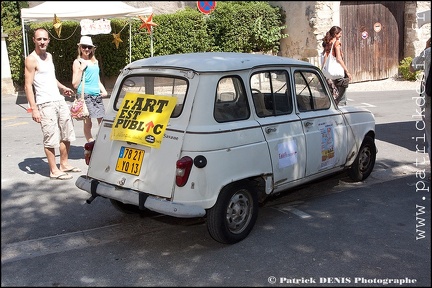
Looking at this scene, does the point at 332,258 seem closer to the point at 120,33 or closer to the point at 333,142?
the point at 333,142

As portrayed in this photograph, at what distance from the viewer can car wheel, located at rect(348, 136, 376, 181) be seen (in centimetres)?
677

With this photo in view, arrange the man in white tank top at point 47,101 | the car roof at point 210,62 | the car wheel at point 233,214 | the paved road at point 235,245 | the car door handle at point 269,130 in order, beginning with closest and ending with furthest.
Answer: the paved road at point 235,245, the car wheel at point 233,214, the car roof at point 210,62, the car door handle at point 269,130, the man in white tank top at point 47,101

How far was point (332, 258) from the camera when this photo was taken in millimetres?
4633

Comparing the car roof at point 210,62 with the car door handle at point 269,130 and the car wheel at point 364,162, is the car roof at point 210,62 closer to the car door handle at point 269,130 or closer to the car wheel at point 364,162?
the car door handle at point 269,130

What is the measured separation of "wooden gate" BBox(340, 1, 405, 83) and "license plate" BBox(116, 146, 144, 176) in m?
14.0

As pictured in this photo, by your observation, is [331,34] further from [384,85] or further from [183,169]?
[384,85]

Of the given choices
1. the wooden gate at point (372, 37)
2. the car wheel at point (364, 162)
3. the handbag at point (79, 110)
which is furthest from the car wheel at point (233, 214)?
the wooden gate at point (372, 37)

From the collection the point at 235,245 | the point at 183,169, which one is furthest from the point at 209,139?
the point at 235,245

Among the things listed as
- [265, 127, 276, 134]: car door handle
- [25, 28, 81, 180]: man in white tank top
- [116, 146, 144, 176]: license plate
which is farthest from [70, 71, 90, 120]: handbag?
[265, 127, 276, 134]: car door handle

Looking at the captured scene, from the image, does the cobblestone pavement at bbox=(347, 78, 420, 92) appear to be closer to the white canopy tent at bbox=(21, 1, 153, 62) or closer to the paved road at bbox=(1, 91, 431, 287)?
the white canopy tent at bbox=(21, 1, 153, 62)

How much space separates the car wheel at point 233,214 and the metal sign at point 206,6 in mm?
13365

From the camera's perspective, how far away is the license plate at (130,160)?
191 inches

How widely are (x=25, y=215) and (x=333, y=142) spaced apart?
11.7 ft

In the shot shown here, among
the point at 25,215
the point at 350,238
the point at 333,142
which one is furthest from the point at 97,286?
the point at 333,142
